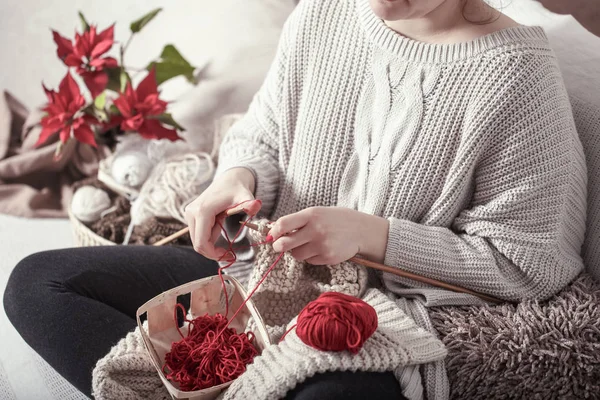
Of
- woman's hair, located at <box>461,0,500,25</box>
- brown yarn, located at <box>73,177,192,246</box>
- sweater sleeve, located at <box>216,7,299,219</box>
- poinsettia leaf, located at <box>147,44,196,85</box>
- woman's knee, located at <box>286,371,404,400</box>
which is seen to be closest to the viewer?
woman's knee, located at <box>286,371,404,400</box>

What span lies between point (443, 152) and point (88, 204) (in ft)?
2.74

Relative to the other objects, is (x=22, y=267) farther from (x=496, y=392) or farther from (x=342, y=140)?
(x=496, y=392)

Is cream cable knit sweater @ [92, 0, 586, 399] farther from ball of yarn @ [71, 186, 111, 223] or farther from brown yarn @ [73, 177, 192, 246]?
ball of yarn @ [71, 186, 111, 223]

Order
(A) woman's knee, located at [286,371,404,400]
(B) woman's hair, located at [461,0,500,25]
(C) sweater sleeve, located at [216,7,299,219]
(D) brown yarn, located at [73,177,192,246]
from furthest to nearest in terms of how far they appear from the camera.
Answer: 1. (D) brown yarn, located at [73,177,192,246]
2. (C) sweater sleeve, located at [216,7,299,219]
3. (B) woman's hair, located at [461,0,500,25]
4. (A) woman's knee, located at [286,371,404,400]

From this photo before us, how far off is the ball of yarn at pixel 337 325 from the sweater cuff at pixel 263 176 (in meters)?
0.31

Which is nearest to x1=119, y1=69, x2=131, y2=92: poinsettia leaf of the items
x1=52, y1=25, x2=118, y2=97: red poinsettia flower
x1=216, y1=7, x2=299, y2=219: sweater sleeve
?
x1=52, y1=25, x2=118, y2=97: red poinsettia flower

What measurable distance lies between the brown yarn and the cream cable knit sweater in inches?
14.9

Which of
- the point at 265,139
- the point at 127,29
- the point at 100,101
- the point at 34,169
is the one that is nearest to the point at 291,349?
the point at 265,139

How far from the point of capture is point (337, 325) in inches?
31.5

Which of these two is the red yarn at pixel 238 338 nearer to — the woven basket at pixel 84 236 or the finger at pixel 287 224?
the finger at pixel 287 224

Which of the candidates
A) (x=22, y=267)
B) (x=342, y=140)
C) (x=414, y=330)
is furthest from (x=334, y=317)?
(x=22, y=267)

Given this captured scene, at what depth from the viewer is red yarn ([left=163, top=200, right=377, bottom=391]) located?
0.81 meters

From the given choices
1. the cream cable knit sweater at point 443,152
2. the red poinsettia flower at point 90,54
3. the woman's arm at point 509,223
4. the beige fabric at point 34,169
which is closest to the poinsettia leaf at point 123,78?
the red poinsettia flower at point 90,54

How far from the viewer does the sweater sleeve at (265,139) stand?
112cm
